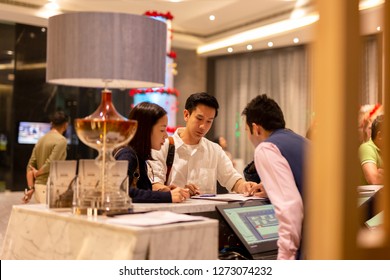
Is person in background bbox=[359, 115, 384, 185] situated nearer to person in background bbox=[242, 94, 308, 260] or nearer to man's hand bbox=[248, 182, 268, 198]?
man's hand bbox=[248, 182, 268, 198]

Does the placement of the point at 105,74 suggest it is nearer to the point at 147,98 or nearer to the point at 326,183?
the point at 326,183

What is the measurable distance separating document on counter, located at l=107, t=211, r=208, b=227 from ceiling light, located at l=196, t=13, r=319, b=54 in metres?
8.08

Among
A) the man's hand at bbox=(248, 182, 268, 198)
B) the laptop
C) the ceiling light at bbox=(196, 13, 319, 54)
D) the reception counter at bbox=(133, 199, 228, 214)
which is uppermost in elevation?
the ceiling light at bbox=(196, 13, 319, 54)

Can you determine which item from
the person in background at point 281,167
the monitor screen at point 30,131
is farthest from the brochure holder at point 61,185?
the monitor screen at point 30,131

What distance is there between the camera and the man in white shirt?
335 cm

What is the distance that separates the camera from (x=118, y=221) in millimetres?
1702

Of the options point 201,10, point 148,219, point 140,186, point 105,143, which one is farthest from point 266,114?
point 201,10

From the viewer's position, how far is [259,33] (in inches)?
431

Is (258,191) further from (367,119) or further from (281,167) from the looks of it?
(367,119)

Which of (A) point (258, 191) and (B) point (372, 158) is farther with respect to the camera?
(B) point (372, 158)

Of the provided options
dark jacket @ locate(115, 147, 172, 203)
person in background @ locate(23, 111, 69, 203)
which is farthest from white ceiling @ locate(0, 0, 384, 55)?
dark jacket @ locate(115, 147, 172, 203)

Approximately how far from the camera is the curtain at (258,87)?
11430 mm

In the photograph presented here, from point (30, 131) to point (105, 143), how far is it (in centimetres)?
985
